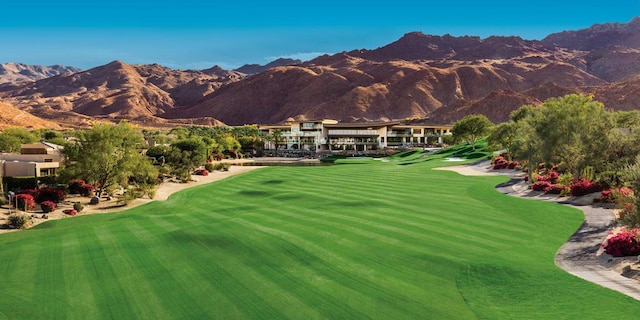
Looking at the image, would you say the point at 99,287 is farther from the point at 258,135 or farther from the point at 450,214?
the point at 258,135

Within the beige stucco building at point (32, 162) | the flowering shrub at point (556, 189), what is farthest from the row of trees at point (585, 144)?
the beige stucco building at point (32, 162)

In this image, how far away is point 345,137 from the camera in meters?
133

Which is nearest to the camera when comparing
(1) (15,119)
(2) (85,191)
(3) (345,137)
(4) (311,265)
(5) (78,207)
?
(4) (311,265)

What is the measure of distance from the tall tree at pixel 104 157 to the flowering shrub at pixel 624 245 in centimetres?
4070

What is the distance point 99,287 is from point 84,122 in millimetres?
204128

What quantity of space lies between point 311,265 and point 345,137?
377 ft

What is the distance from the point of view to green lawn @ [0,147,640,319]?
48.5 ft

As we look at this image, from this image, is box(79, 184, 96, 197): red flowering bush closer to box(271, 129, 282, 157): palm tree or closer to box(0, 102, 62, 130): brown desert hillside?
box(271, 129, 282, 157): palm tree

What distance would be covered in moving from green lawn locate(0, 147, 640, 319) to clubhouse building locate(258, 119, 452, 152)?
98.1 metres

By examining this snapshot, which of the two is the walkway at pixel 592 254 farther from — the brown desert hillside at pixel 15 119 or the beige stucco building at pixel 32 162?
the brown desert hillside at pixel 15 119

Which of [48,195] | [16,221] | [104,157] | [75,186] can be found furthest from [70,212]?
[75,186]

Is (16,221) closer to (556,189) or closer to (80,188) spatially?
(80,188)

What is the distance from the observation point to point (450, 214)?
28.5 meters

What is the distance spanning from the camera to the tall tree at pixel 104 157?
42.6 meters
